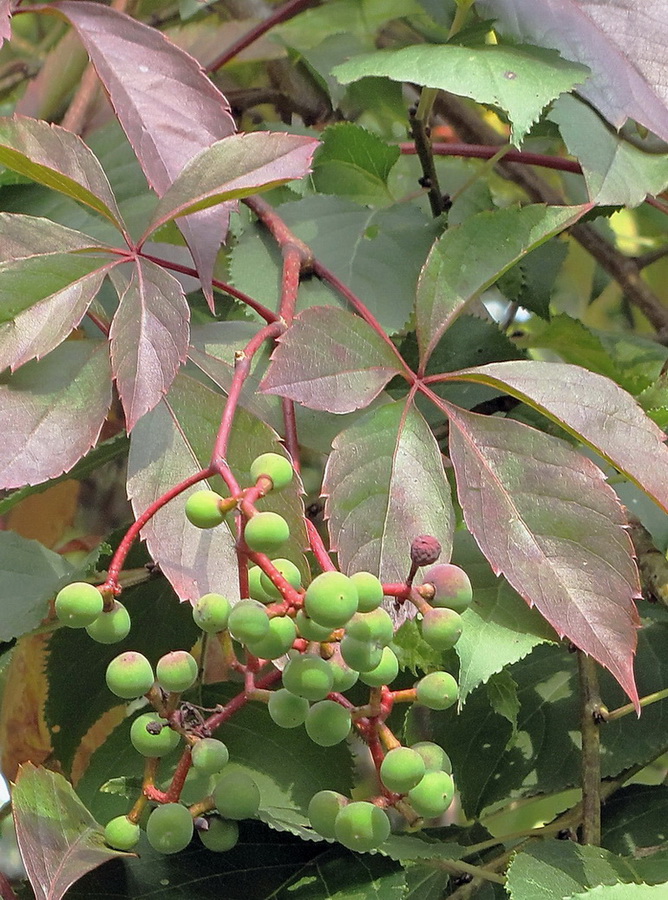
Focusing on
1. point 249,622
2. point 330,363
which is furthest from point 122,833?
point 330,363

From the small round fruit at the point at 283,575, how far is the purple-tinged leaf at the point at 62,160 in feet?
0.71

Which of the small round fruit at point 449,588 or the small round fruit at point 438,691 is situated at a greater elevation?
the small round fruit at point 449,588

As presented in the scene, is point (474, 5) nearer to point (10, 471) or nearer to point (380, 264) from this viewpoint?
point (380, 264)

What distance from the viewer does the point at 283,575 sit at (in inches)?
15.8

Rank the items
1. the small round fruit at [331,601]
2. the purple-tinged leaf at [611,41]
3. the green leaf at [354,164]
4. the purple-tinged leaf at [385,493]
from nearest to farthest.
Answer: the small round fruit at [331,601] < the purple-tinged leaf at [385,493] < the purple-tinged leaf at [611,41] < the green leaf at [354,164]

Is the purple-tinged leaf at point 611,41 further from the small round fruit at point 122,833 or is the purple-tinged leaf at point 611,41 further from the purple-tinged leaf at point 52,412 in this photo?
the small round fruit at point 122,833

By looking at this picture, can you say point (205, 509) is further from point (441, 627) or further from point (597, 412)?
point (597, 412)

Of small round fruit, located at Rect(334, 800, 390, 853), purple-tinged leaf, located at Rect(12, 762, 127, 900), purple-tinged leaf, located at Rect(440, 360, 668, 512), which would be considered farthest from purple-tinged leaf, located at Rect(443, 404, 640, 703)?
purple-tinged leaf, located at Rect(12, 762, 127, 900)

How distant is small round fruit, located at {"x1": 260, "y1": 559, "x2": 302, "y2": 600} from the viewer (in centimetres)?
40

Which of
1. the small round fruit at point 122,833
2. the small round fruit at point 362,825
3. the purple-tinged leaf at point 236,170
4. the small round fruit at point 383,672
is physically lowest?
the small round fruit at point 122,833

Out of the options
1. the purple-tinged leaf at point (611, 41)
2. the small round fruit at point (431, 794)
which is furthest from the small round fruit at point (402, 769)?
the purple-tinged leaf at point (611, 41)

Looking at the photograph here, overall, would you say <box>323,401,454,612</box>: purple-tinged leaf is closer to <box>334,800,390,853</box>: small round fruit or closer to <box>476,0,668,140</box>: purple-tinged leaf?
<box>334,800,390,853</box>: small round fruit

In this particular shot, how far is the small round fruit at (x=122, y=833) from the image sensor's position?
0.41m

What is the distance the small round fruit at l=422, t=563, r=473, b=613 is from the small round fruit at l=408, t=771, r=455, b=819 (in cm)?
7
